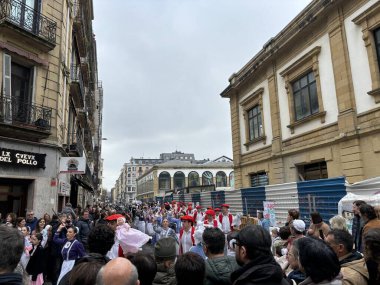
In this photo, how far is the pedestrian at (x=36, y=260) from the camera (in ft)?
19.5

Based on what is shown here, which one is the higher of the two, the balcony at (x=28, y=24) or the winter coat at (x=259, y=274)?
the balcony at (x=28, y=24)

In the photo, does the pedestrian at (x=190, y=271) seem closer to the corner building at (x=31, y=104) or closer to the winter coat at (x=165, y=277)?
the winter coat at (x=165, y=277)

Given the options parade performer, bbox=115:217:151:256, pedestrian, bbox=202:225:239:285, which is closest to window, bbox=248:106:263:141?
parade performer, bbox=115:217:151:256

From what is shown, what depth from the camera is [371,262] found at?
276 centimetres

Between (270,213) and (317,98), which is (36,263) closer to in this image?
(270,213)

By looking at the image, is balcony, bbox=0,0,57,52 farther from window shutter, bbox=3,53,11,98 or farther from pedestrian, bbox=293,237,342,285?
pedestrian, bbox=293,237,342,285

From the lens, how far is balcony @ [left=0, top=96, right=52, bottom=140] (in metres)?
10.6

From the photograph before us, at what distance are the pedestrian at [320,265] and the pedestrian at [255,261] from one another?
22 centimetres

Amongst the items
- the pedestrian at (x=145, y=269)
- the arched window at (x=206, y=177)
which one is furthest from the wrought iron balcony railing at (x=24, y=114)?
the arched window at (x=206, y=177)

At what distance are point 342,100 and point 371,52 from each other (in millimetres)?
2055

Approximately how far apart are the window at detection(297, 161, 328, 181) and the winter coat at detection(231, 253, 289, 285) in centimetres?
1260

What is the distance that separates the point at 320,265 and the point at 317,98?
1318 cm

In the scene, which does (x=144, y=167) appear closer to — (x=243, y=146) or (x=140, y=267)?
(x=243, y=146)

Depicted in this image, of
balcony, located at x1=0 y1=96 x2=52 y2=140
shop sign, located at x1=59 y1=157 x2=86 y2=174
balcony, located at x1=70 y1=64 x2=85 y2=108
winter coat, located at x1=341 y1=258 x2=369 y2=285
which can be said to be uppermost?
balcony, located at x1=70 y1=64 x2=85 y2=108
